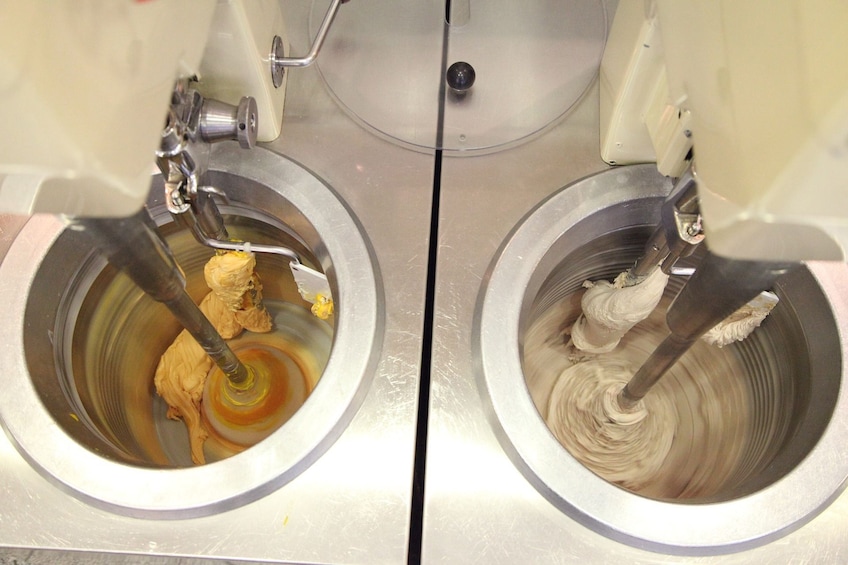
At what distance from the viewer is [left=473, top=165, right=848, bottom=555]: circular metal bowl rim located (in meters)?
0.64

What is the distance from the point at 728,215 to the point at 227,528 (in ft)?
1.74

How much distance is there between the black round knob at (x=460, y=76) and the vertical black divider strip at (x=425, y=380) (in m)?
0.06

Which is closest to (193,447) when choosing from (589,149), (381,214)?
(381,214)

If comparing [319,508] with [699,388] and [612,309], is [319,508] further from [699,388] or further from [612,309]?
[699,388]

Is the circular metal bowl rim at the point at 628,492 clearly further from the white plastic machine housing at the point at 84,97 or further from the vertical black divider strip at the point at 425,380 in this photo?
the white plastic machine housing at the point at 84,97

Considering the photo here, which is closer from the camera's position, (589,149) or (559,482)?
(559,482)

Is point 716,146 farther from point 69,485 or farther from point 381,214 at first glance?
point 69,485

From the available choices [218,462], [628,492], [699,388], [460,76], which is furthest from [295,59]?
[699,388]

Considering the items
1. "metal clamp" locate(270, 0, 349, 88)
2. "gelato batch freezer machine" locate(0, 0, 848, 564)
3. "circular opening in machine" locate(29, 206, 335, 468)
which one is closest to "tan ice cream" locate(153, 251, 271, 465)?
"circular opening in machine" locate(29, 206, 335, 468)

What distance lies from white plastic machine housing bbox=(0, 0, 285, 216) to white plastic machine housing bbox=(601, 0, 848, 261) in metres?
0.38

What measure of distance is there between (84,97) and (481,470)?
486 millimetres

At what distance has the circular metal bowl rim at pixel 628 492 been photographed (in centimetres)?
64

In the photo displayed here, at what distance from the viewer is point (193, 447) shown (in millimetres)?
978

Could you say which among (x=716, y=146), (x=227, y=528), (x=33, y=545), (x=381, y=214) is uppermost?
Result: (x=716, y=146)
